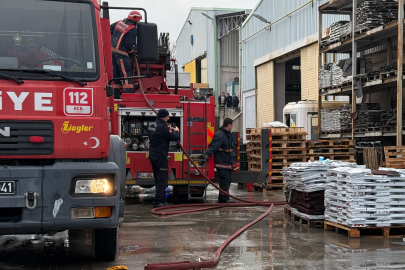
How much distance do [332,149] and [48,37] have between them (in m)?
11.7

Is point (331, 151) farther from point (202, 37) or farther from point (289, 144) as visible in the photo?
point (202, 37)

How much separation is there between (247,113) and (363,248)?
84.0ft

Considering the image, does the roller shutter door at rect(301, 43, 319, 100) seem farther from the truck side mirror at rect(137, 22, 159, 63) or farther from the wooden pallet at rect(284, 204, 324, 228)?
the truck side mirror at rect(137, 22, 159, 63)

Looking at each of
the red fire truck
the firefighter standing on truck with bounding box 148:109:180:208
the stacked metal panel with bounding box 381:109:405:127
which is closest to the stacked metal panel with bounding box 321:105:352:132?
the stacked metal panel with bounding box 381:109:405:127

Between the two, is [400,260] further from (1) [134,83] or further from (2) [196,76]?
(2) [196,76]

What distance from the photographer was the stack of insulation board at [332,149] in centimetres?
1602

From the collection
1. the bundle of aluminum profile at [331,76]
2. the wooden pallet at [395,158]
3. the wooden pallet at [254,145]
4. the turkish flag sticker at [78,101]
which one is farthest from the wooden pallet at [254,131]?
the turkish flag sticker at [78,101]

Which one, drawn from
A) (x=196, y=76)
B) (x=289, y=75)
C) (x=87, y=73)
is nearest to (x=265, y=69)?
(x=289, y=75)

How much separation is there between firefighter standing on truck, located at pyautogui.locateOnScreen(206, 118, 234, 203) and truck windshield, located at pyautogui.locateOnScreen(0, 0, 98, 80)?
6651 mm

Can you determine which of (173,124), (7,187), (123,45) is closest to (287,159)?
(173,124)

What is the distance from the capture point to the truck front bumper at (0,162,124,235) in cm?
523

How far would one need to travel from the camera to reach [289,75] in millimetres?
29547

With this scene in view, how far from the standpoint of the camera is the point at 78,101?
18.3 ft

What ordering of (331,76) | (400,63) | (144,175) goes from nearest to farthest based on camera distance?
(144,175) → (400,63) → (331,76)
